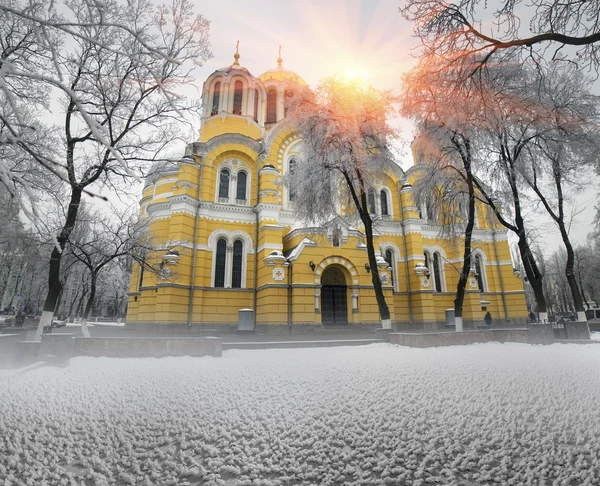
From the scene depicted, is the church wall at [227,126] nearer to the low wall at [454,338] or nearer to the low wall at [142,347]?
the low wall at [142,347]

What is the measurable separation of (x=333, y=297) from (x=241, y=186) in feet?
30.5

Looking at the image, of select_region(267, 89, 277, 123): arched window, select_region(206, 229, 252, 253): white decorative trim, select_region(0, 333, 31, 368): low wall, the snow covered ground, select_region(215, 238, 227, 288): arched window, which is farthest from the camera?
select_region(267, 89, 277, 123): arched window

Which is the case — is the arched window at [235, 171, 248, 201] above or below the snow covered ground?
above

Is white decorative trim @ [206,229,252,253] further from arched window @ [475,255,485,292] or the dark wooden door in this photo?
arched window @ [475,255,485,292]

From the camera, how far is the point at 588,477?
2.84m

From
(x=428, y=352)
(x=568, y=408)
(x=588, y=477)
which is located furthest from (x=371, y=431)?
Answer: (x=428, y=352)

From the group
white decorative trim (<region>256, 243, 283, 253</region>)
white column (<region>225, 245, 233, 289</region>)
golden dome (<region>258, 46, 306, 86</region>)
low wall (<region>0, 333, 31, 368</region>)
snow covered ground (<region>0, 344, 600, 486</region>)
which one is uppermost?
golden dome (<region>258, 46, 306, 86</region>)

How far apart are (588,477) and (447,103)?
6127 millimetres

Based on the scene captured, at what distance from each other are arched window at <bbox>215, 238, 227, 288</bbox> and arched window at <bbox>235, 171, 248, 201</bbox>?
3167 millimetres

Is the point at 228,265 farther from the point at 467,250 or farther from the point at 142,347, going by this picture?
the point at 467,250

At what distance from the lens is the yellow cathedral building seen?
1672 centimetres

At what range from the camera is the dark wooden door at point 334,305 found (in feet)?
58.1

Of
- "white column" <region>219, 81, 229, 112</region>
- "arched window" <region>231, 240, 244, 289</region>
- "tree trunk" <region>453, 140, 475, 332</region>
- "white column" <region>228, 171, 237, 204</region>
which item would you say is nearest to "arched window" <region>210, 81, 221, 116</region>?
"white column" <region>219, 81, 229, 112</region>

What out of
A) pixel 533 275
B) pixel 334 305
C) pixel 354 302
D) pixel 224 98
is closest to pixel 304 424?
pixel 533 275
